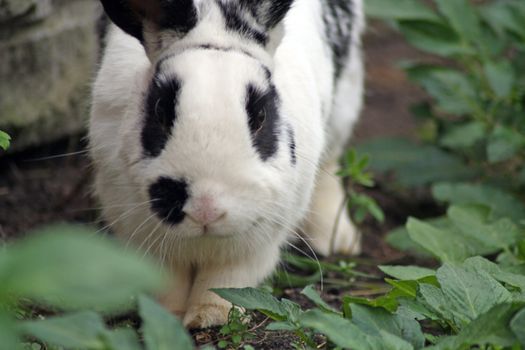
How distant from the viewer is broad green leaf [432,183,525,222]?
510 centimetres

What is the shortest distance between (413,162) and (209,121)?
2.95 m

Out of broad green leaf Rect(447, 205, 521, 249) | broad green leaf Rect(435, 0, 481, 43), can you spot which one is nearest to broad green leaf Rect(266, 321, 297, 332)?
broad green leaf Rect(447, 205, 521, 249)

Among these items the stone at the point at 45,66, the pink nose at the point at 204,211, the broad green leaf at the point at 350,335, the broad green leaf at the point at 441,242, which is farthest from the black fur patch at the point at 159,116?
the stone at the point at 45,66

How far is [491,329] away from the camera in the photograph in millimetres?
2832

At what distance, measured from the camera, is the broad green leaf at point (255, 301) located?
123 inches

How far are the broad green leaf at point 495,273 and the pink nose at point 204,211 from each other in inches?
37.0

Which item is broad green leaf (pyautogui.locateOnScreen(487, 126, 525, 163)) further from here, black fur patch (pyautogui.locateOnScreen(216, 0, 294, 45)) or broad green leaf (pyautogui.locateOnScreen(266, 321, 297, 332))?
broad green leaf (pyautogui.locateOnScreen(266, 321, 297, 332))

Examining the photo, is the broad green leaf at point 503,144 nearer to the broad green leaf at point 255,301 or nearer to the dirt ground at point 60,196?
the dirt ground at point 60,196

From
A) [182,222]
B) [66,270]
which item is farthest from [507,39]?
[66,270]

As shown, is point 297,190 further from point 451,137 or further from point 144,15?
point 451,137

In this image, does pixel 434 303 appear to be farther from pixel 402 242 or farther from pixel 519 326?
pixel 402 242

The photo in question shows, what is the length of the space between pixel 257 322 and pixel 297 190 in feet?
1.82

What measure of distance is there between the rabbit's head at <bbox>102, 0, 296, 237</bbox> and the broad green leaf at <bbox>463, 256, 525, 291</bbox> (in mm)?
737

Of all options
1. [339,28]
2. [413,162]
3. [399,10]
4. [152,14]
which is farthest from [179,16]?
[413,162]
